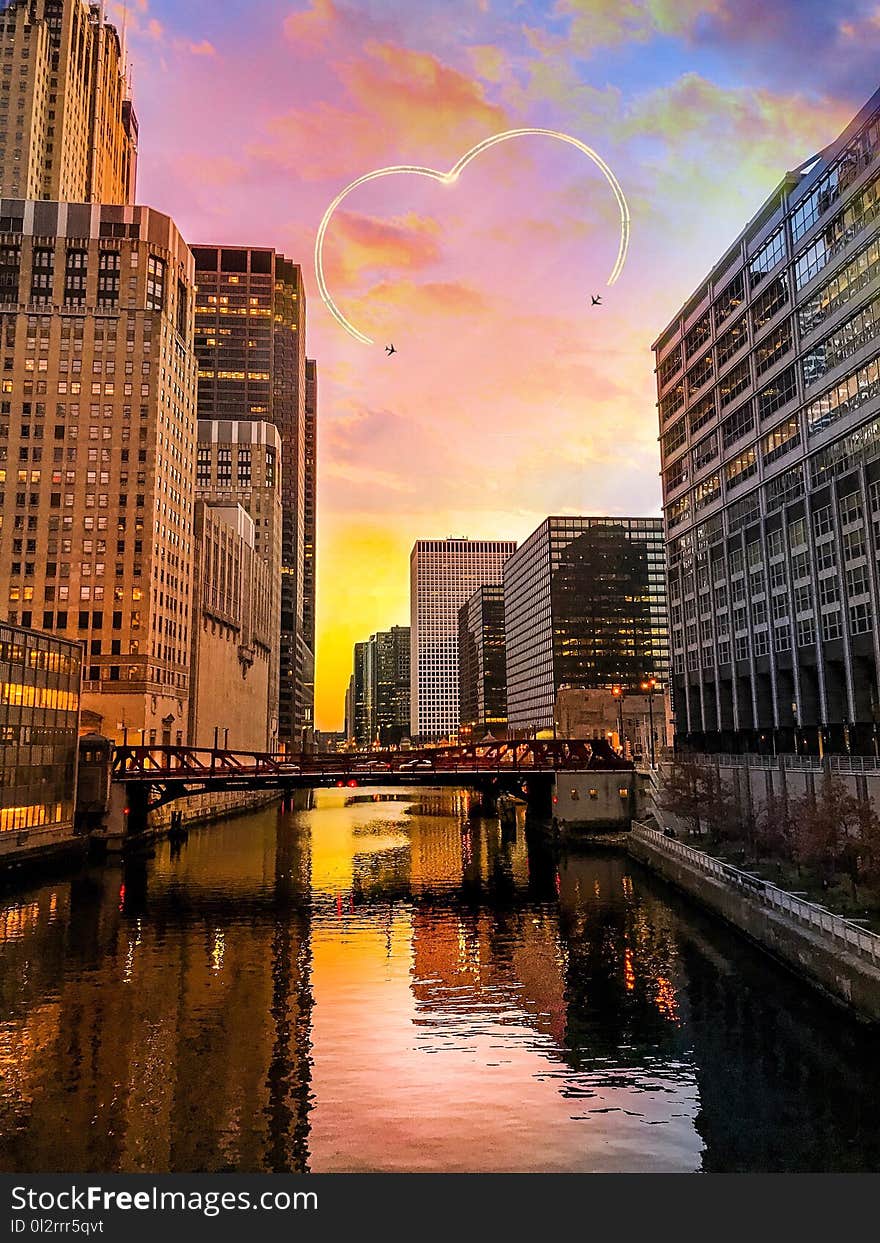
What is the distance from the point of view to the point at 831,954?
3194 cm

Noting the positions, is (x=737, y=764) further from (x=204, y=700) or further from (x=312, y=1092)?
(x=204, y=700)

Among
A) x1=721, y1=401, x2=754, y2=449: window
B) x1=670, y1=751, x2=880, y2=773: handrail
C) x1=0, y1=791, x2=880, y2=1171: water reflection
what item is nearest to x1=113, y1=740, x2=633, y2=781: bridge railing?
x1=670, y1=751, x2=880, y2=773: handrail

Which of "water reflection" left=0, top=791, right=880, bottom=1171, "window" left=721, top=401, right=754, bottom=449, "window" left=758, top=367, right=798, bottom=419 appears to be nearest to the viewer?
"water reflection" left=0, top=791, right=880, bottom=1171

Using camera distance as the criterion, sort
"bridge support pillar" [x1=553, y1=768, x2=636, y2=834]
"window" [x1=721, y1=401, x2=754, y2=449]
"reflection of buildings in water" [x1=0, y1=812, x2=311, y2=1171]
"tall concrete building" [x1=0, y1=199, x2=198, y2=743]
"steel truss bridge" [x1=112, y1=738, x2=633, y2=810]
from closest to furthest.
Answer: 1. "reflection of buildings in water" [x1=0, y1=812, x2=311, y2=1171]
2. "steel truss bridge" [x1=112, y1=738, x2=633, y2=810]
3. "bridge support pillar" [x1=553, y1=768, x2=636, y2=834]
4. "window" [x1=721, y1=401, x2=754, y2=449]
5. "tall concrete building" [x1=0, y1=199, x2=198, y2=743]

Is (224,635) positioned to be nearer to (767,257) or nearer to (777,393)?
(777,393)

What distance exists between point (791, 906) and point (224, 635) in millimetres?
139387

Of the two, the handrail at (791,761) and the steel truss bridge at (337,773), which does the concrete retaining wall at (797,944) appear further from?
the steel truss bridge at (337,773)

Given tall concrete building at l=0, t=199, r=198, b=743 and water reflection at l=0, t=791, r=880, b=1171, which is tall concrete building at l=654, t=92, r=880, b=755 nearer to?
water reflection at l=0, t=791, r=880, b=1171

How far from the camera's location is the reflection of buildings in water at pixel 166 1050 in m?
21.7

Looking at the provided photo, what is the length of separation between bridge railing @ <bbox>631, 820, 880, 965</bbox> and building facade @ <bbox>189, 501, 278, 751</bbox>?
102 m

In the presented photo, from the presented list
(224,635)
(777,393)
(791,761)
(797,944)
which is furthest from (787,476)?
(224,635)

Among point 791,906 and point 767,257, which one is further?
point 767,257

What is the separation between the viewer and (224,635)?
165 meters

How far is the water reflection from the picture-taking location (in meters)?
21.8
